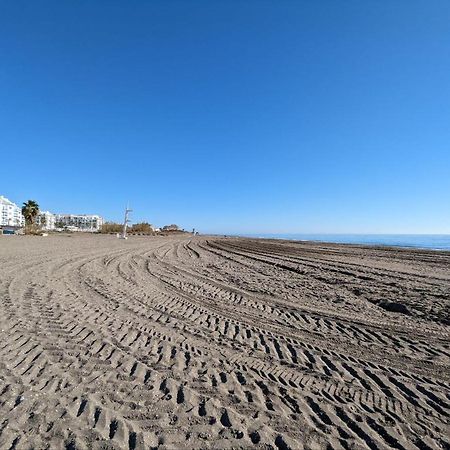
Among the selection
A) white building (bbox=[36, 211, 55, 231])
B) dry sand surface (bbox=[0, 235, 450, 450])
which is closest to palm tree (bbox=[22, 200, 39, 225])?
white building (bbox=[36, 211, 55, 231])

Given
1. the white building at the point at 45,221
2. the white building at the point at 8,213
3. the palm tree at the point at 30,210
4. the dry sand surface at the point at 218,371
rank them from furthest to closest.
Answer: the white building at the point at 8,213 → the white building at the point at 45,221 → the palm tree at the point at 30,210 → the dry sand surface at the point at 218,371

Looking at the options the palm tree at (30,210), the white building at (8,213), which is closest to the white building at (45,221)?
the white building at (8,213)

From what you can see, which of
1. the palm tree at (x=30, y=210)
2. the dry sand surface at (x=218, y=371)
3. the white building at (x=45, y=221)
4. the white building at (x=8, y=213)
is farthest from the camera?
the white building at (x=8, y=213)

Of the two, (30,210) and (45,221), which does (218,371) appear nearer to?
(30,210)

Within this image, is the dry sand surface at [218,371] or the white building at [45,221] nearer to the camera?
the dry sand surface at [218,371]

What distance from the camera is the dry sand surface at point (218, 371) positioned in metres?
3.02

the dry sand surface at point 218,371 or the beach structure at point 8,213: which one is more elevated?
the beach structure at point 8,213

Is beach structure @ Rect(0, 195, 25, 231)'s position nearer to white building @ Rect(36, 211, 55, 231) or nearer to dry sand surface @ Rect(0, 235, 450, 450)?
white building @ Rect(36, 211, 55, 231)

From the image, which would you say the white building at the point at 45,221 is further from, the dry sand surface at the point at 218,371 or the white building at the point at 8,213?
the dry sand surface at the point at 218,371

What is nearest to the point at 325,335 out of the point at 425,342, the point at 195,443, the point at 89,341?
the point at 425,342

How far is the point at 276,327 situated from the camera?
248 inches

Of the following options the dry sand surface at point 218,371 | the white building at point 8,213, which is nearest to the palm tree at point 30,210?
the dry sand surface at point 218,371

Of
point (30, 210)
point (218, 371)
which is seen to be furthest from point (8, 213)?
point (218, 371)

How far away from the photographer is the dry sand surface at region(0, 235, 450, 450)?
3.02 metres
